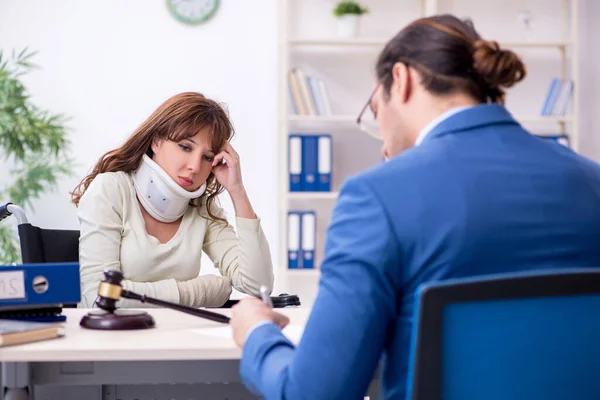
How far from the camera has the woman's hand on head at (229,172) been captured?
2430 millimetres

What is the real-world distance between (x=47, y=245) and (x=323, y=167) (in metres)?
2.13

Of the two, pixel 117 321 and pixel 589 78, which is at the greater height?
pixel 589 78

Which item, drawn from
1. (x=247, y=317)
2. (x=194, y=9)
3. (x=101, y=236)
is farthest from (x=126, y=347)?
(x=194, y=9)

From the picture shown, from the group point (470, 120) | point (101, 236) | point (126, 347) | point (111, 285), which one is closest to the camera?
point (470, 120)

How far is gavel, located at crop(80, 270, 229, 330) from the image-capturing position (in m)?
1.49

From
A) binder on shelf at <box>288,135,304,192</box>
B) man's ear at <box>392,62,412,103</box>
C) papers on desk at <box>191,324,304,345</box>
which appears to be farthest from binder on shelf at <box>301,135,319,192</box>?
→ man's ear at <box>392,62,412,103</box>

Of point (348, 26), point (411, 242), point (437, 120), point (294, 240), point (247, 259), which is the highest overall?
point (348, 26)

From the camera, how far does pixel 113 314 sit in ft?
5.14

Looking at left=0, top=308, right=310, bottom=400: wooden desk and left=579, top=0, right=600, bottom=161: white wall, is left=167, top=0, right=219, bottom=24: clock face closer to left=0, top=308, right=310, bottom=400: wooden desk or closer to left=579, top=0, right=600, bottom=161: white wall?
left=579, top=0, right=600, bottom=161: white wall

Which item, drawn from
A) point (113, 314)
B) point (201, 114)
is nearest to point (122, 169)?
point (201, 114)

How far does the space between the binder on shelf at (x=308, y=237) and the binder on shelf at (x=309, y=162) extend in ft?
0.48

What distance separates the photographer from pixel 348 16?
4.34m

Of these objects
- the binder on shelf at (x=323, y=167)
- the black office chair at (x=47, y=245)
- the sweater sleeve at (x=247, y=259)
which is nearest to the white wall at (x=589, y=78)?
the binder on shelf at (x=323, y=167)

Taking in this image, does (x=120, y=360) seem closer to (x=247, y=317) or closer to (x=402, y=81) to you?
(x=247, y=317)
